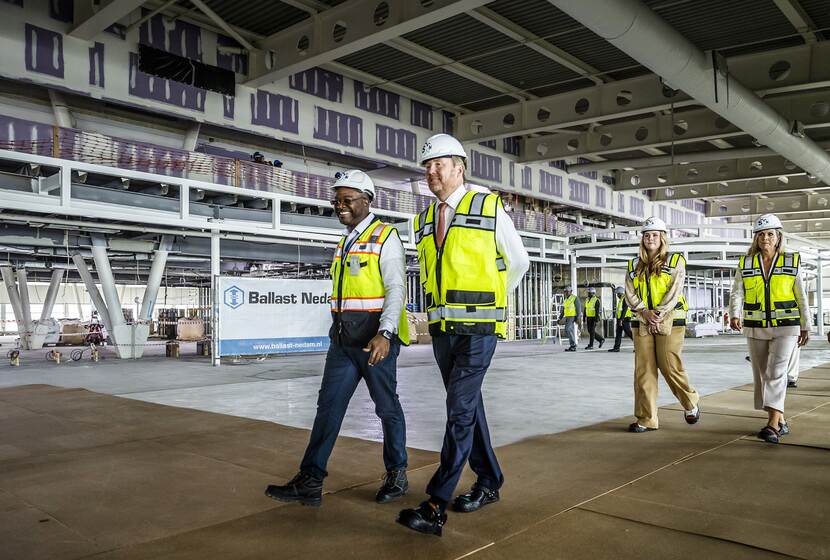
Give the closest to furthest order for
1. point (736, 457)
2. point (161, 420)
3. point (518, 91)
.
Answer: point (736, 457), point (161, 420), point (518, 91)

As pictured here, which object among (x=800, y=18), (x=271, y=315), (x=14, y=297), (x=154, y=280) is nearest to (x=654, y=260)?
(x=271, y=315)

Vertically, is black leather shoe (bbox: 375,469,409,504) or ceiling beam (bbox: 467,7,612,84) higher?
ceiling beam (bbox: 467,7,612,84)

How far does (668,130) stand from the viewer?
785 inches

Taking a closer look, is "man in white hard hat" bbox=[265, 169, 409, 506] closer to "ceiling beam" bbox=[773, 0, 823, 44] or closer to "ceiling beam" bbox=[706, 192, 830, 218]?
"ceiling beam" bbox=[773, 0, 823, 44]

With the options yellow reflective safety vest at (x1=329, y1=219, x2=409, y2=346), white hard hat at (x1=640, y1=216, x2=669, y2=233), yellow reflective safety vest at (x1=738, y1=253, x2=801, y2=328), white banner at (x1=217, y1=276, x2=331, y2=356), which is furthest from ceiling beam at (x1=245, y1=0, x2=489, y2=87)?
yellow reflective safety vest at (x1=329, y1=219, x2=409, y2=346)

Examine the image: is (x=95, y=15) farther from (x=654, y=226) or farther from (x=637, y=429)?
(x=637, y=429)

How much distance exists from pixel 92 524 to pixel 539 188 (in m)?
24.8

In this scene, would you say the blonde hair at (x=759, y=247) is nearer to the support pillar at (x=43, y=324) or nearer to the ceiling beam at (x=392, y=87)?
the ceiling beam at (x=392, y=87)

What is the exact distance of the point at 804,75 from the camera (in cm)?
1489

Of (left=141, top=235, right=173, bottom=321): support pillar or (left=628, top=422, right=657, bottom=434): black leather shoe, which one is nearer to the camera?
(left=628, top=422, right=657, bottom=434): black leather shoe

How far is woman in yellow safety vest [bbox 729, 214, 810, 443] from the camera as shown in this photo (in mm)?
5109

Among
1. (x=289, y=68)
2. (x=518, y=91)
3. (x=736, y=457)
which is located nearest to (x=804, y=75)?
(x=518, y=91)

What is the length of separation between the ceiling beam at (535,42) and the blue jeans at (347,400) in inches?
494

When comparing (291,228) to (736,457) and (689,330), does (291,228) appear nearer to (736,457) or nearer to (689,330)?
(736,457)
